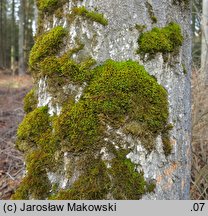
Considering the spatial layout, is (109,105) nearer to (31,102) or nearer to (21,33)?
(31,102)

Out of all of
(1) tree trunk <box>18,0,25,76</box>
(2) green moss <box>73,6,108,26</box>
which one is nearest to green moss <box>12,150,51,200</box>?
(2) green moss <box>73,6,108,26</box>

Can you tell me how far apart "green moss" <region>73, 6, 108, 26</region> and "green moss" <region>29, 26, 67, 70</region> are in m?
0.13

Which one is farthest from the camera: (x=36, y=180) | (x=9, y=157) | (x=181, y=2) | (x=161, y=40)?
(x=9, y=157)

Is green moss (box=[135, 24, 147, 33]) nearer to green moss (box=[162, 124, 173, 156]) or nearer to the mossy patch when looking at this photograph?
green moss (box=[162, 124, 173, 156])

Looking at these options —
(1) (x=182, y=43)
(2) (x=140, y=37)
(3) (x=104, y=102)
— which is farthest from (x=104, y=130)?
(1) (x=182, y=43)

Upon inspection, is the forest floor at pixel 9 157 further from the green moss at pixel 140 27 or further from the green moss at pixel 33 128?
the green moss at pixel 140 27

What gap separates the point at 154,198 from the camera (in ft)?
4.99

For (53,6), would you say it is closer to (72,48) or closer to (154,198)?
(72,48)

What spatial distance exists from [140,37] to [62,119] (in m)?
0.61

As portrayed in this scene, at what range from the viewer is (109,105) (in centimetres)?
151

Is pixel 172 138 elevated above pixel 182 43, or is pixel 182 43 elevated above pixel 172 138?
pixel 182 43

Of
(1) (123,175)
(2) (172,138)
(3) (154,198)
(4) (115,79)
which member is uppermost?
(4) (115,79)

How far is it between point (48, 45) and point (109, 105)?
1.65 feet

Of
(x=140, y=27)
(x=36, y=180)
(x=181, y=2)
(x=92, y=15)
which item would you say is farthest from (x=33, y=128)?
(x=181, y=2)
